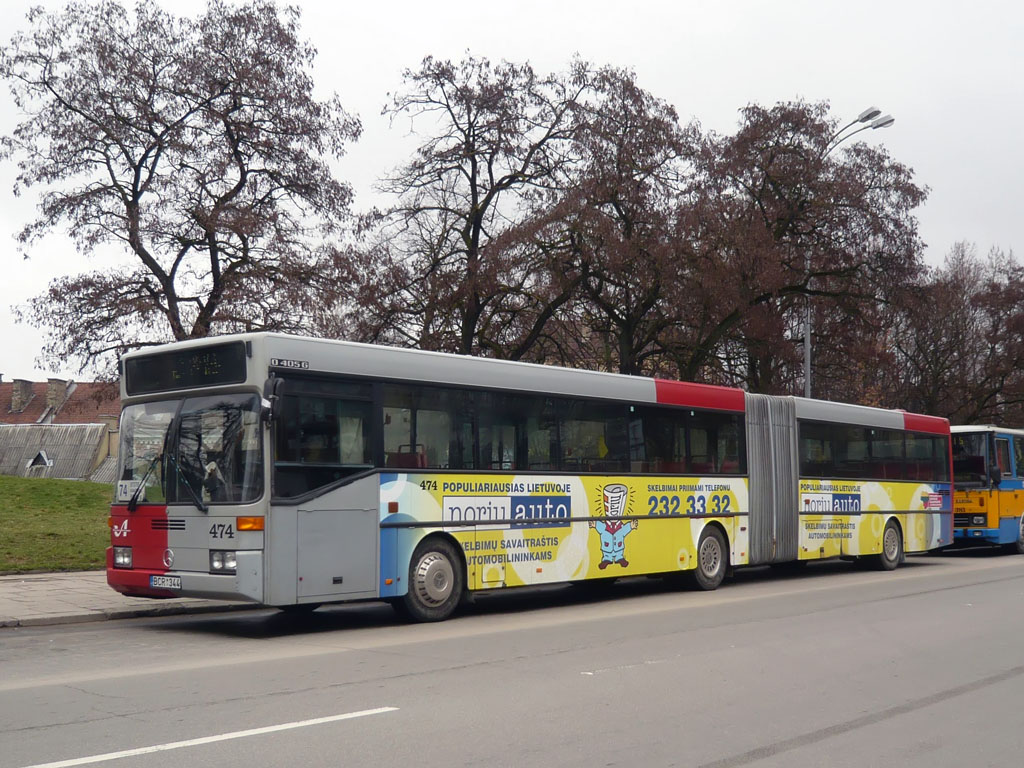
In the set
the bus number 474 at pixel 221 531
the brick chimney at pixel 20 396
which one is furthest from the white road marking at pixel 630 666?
the brick chimney at pixel 20 396

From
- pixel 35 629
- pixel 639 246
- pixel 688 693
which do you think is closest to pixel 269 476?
pixel 35 629

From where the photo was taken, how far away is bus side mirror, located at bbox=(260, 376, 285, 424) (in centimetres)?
1176

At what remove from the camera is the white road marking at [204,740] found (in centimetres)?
624

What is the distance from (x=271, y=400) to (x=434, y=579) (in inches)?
129

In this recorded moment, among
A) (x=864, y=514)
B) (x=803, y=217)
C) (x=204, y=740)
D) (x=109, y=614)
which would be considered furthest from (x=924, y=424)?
(x=204, y=740)

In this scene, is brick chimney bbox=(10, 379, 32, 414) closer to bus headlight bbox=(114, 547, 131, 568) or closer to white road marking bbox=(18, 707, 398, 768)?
bus headlight bbox=(114, 547, 131, 568)

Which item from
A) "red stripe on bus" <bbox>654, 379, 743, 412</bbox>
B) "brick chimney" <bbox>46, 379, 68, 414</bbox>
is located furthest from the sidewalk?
"brick chimney" <bbox>46, 379, 68, 414</bbox>

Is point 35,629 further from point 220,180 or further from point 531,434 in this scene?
point 220,180

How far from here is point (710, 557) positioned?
61.0ft

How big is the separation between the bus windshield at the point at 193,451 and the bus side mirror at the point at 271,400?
7.9 inches

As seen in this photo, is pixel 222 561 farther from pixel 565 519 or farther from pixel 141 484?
pixel 565 519

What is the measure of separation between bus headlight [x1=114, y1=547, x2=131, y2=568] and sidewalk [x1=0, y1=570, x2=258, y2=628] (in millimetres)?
1044

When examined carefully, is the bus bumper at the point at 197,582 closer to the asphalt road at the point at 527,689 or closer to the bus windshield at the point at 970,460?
the asphalt road at the point at 527,689

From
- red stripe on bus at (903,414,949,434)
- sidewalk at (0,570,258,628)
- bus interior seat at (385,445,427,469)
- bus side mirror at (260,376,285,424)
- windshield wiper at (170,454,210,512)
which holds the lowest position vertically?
sidewalk at (0,570,258,628)
